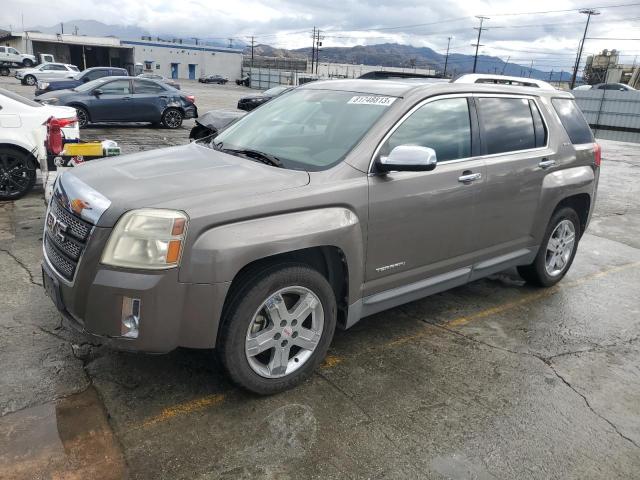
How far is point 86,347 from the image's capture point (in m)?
3.54

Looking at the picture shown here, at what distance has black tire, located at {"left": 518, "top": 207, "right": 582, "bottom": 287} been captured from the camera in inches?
191

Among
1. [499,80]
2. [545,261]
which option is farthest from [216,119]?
[545,261]

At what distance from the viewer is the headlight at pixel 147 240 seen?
2609mm

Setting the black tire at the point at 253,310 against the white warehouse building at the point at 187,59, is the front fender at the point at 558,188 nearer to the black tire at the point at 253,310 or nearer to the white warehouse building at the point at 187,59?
the black tire at the point at 253,310

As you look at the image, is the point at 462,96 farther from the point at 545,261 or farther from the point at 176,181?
the point at 176,181

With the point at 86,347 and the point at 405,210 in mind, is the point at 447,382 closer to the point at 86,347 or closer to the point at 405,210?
the point at 405,210

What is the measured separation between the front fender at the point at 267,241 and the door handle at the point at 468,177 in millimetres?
1009

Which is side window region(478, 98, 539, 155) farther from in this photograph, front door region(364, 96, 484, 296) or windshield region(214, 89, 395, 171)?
windshield region(214, 89, 395, 171)

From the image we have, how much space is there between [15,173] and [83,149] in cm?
227

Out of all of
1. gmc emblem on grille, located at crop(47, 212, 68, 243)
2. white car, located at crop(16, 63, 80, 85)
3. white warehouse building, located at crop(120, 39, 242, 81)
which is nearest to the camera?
gmc emblem on grille, located at crop(47, 212, 68, 243)

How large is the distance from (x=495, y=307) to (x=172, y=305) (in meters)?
3.08

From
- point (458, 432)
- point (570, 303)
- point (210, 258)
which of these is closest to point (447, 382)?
point (458, 432)

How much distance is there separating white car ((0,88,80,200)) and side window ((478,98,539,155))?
5088 mm

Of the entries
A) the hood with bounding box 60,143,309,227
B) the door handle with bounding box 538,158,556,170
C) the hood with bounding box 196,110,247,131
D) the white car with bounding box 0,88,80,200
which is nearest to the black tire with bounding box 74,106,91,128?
the hood with bounding box 196,110,247,131
